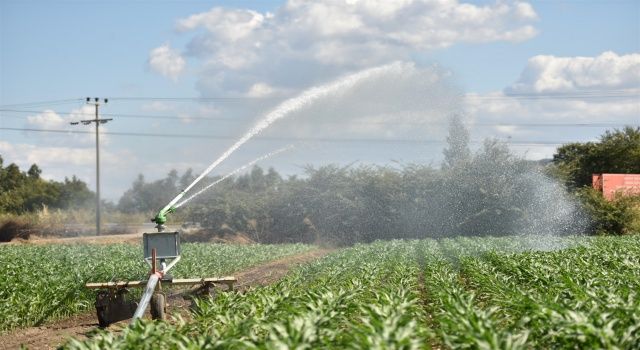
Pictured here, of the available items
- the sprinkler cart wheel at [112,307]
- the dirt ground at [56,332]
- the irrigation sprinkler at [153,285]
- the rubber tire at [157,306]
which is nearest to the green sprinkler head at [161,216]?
the irrigation sprinkler at [153,285]

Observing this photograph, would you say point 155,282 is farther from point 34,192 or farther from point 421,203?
point 34,192

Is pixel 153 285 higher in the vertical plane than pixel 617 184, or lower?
lower

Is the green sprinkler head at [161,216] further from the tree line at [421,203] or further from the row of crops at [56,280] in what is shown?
the tree line at [421,203]

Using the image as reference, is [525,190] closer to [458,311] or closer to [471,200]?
[471,200]

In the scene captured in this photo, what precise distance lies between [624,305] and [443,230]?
137 ft

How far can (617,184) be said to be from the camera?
155 ft

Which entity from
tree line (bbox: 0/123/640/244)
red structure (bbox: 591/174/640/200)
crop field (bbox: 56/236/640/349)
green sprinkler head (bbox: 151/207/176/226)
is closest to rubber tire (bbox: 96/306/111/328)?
green sprinkler head (bbox: 151/207/176/226)

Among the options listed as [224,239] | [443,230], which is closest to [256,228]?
[224,239]

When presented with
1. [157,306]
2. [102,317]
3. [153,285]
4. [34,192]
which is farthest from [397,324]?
[34,192]

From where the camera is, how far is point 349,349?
6840 millimetres

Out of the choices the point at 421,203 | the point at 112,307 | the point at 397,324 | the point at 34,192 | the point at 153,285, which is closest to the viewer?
the point at 397,324

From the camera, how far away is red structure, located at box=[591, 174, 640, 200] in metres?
46.0

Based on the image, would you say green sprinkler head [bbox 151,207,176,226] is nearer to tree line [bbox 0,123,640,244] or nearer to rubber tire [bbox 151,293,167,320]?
rubber tire [bbox 151,293,167,320]

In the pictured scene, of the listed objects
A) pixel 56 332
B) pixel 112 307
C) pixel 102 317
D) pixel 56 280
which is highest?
pixel 56 280
